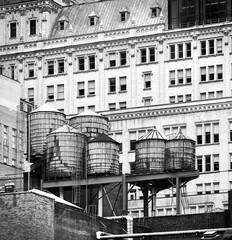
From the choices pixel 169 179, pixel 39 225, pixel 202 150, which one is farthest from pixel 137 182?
pixel 202 150

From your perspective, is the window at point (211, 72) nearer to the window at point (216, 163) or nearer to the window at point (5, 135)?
the window at point (216, 163)

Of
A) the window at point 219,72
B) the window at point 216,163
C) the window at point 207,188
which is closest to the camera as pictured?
the window at point 207,188

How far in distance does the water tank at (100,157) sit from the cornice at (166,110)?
1674 inches

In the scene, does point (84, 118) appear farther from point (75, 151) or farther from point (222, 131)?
point (222, 131)

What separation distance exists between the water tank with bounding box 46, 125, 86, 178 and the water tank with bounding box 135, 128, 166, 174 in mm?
5522

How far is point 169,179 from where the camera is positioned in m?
145

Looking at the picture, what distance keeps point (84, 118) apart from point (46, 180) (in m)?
8.48

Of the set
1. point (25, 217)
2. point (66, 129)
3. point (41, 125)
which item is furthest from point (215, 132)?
point (25, 217)

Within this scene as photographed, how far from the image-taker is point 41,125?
14912 centimetres

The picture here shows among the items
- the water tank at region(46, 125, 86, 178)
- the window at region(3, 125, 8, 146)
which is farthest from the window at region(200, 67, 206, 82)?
the water tank at region(46, 125, 86, 178)

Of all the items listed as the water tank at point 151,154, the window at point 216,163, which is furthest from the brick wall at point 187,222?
the window at point 216,163

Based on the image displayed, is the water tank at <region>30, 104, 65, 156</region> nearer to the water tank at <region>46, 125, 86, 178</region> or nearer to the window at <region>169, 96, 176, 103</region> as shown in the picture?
the water tank at <region>46, 125, 86, 178</region>

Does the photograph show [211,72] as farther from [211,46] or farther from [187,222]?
[187,222]

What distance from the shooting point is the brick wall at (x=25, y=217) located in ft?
399
